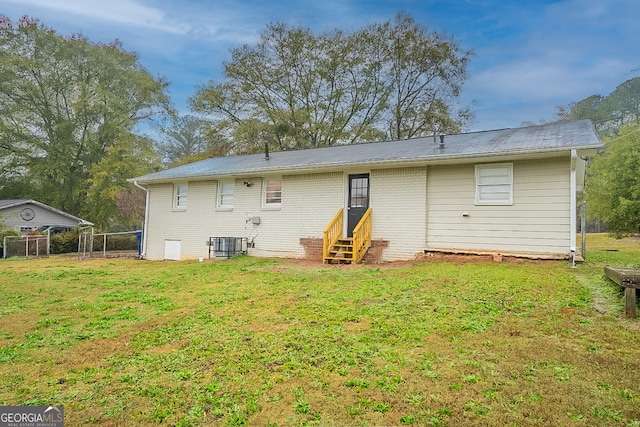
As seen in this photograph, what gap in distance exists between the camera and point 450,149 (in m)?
9.95

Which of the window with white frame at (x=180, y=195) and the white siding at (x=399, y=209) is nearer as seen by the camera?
the white siding at (x=399, y=209)

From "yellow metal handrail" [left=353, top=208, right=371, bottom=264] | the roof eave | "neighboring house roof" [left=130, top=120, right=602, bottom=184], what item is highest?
"neighboring house roof" [left=130, top=120, right=602, bottom=184]

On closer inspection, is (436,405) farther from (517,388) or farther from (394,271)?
(394,271)

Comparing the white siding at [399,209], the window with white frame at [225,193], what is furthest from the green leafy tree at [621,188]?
the window with white frame at [225,193]

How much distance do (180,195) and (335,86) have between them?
16105 mm

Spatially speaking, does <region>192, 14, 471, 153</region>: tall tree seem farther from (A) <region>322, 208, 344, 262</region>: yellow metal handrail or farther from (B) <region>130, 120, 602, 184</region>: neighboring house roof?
(A) <region>322, 208, 344, 262</region>: yellow metal handrail

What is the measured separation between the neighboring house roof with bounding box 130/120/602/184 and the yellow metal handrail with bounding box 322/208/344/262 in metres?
1.56

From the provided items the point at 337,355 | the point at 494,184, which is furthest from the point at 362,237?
the point at 337,355

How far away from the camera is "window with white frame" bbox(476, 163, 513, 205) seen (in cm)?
909

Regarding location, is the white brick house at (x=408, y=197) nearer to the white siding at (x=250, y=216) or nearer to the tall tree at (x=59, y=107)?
the white siding at (x=250, y=216)

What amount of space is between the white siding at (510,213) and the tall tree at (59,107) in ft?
83.1

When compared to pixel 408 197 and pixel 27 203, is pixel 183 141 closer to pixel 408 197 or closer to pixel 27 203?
pixel 27 203

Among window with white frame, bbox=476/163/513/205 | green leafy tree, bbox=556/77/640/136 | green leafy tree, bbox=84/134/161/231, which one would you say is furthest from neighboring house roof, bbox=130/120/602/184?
green leafy tree, bbox=556/77/640/136

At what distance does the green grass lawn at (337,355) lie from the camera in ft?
8.29
